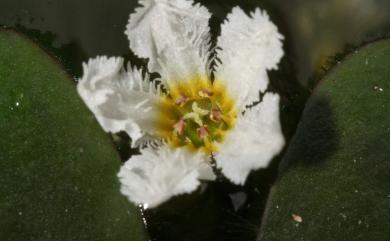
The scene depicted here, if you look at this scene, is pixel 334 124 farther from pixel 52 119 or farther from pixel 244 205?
pixel 52 119

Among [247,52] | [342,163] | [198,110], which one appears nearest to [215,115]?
[198,110]

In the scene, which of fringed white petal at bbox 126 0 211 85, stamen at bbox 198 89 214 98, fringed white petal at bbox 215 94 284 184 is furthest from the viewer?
stamen at bbox 198 89 214 98

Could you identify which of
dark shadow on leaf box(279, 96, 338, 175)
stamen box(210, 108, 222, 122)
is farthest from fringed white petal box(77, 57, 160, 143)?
dark shadow on leaf box(279, 96, 338, 175)

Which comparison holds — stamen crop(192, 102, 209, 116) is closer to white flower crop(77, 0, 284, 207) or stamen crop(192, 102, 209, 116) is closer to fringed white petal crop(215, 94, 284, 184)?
white flower crop(77, 0, 284, 207)

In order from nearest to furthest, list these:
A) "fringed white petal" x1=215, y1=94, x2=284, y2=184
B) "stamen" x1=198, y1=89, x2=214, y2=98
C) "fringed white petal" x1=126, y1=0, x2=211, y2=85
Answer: "fringed white petal" x1=215, y1=94, x2=284, y2=184
"fringed white petal" x1=126, y1=0, x2=211, y2=85
"stamen" x1=198, y1=89, x2=214, y2=98

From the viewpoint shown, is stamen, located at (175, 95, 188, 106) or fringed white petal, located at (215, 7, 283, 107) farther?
stamen, located at (175, 95, 188, 106)

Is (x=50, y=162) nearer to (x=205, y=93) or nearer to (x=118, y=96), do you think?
(x=118, y=96)

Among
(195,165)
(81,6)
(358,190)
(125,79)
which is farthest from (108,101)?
(358,190)
